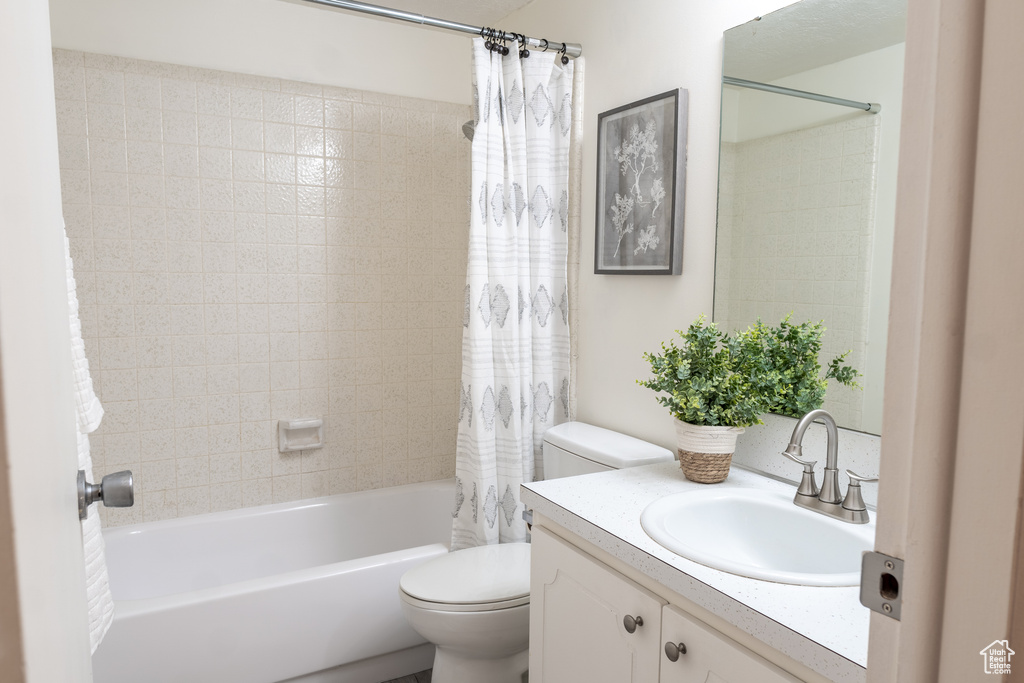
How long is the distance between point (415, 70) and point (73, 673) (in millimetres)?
2581

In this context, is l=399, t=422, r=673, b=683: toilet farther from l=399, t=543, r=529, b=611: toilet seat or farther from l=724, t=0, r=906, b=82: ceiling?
l=724, t=0, r=906, b=82: ceiling

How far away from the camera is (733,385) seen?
1.55 meters

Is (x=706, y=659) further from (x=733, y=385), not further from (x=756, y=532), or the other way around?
(x=733, y=385)

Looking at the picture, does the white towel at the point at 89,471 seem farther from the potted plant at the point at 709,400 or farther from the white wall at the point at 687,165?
the white wall at the point at 687,165

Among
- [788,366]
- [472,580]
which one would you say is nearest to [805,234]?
[788,366]

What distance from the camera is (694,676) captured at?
110cm

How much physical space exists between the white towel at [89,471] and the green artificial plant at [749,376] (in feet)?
3.95

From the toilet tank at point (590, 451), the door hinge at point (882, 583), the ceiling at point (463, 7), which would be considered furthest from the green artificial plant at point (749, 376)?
the ceiling at point (463, 7)

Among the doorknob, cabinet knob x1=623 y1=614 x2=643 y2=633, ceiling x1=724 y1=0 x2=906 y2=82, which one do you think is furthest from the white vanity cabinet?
ceiling x1=724 y1=0 x2=906 y2=82

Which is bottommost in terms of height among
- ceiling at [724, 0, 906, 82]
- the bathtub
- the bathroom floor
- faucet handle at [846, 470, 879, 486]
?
the bathroom floor

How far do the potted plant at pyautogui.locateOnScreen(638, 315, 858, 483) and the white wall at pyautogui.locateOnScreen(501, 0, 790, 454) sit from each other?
0.27 metres

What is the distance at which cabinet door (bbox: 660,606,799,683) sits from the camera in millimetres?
997

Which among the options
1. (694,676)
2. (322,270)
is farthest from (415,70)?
(694,676)

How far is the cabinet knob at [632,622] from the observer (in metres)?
1.22
